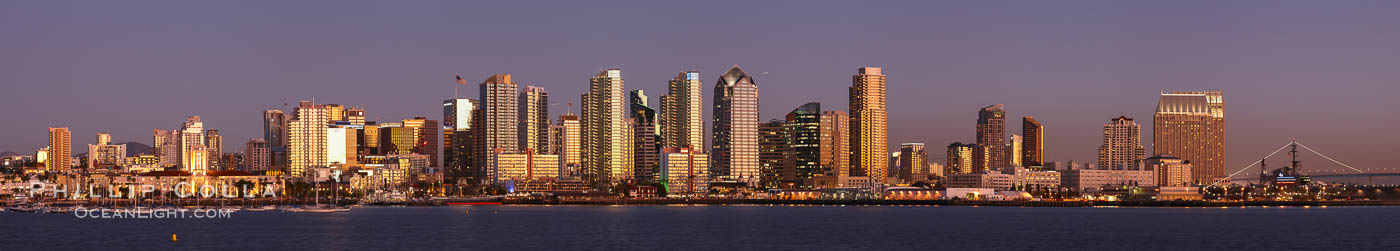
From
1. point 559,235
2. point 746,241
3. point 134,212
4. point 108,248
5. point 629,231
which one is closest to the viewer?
point 108,248

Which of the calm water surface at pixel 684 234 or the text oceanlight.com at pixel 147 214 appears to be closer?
the calm water surface at pixel 684 234

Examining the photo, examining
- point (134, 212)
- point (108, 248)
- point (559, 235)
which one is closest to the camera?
point (108, 248)

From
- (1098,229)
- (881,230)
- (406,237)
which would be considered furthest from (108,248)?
(1098,229)

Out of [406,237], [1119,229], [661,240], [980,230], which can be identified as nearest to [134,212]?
[406,237]

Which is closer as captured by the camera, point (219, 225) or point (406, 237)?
point (406, 237)

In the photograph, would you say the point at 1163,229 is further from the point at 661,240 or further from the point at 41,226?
the point at 41,226

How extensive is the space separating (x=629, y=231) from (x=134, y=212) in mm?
65101

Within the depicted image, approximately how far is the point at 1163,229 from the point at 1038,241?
93.5 ft

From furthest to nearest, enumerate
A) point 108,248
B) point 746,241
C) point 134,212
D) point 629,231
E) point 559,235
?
point 134,212 < point 629,231 < point 559,235 < point 746,241 < point 108,248

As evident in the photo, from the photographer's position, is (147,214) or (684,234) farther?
(147,214)

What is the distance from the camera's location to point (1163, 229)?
145125mm

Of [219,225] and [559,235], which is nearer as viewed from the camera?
[559,235]

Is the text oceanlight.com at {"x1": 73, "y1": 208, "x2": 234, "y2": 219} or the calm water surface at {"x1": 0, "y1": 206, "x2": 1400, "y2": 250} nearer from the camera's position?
the calm water surface at {"x1": 0, "y1": 206, "x2": 1400, "y2": 250}

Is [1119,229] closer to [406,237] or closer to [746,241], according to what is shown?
[746,241]
